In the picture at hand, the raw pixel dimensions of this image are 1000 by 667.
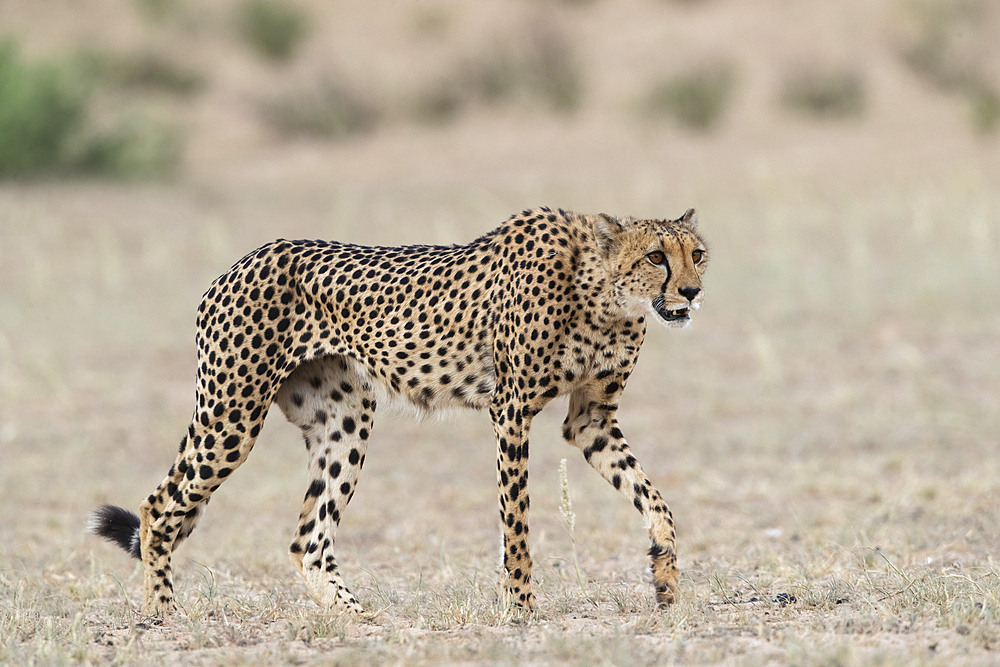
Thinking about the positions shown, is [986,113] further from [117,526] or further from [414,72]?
[117,526]

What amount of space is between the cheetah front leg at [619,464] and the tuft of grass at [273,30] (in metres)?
21.7

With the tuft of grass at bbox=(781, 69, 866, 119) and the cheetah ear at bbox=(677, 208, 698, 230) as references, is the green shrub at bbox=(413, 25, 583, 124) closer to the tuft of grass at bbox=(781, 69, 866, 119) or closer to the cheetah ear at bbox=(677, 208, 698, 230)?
the tuft of grass at bbox=(781, 69, 866, 119)

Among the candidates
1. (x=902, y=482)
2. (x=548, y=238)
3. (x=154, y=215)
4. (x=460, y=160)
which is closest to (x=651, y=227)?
(x=548, y=238)

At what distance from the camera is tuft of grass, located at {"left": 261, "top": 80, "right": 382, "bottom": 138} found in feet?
68.2

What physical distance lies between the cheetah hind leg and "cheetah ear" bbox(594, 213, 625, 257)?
109cm

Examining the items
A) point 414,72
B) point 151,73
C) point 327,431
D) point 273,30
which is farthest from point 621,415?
point 273,30

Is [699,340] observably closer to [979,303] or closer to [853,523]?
[979,303]

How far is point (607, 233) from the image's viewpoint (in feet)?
14.0

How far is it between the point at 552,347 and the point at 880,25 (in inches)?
824

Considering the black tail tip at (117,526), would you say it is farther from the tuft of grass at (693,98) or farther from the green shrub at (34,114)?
the tuft of grass at (693,98)

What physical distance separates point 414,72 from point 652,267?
63.6ft

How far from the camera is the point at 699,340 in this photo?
11.1m

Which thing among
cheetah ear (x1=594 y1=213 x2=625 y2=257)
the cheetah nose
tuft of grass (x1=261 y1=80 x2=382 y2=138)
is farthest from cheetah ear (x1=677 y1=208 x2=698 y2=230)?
tuft of grass (x1=261 y1=80 x2=382 y2=138)

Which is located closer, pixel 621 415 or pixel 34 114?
pixel 621 415
